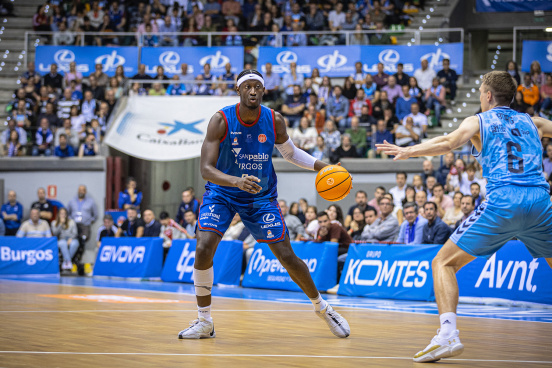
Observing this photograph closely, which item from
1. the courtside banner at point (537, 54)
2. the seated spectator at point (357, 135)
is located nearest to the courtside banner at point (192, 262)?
the seated spectator at point (357, 135)

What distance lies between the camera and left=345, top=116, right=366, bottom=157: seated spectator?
19.5 metres

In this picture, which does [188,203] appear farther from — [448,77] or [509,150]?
[509,150]

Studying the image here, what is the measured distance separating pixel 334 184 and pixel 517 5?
16.1 m

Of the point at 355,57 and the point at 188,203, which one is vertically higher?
the point at 355,57

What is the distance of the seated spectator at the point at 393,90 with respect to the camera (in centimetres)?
2062

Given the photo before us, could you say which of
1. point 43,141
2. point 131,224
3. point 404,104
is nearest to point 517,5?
point 404,104

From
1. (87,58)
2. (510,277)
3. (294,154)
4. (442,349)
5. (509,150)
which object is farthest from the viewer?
(87,58)

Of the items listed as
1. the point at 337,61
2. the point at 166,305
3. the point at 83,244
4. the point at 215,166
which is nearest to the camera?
the point at 215,166

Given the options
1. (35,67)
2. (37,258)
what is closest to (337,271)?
(37,258)

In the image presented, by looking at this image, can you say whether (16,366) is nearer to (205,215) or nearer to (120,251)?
(205,215)

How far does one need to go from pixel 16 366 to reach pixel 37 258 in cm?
1489

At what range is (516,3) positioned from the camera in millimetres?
20969

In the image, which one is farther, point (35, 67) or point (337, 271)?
point (35, 67)

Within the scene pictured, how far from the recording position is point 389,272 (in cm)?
1272
